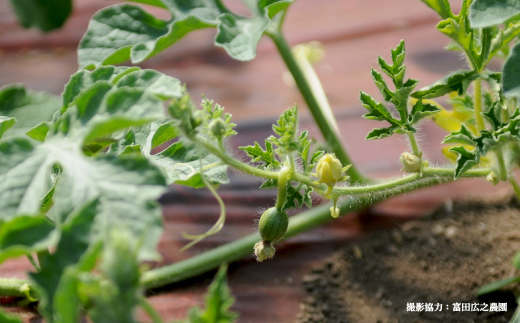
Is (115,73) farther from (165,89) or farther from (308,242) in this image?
(308,242)

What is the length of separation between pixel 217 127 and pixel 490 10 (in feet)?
1.47

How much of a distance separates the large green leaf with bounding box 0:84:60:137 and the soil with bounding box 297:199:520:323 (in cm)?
73

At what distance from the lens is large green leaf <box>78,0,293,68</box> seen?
33.5 inches

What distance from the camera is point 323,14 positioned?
6.33 ft

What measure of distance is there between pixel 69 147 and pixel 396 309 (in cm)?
80

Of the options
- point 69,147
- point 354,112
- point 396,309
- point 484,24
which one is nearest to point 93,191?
point 69,147

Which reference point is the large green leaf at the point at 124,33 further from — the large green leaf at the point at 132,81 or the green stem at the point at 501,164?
the green stem at the point at 501,164

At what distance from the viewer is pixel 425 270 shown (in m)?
1.13

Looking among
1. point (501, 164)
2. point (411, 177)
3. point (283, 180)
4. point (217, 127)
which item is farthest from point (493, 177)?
point (217, 127)

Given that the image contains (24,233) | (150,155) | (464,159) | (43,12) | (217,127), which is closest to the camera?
(24,233)

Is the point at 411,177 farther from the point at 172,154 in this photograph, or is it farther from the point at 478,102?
the point at 172,154

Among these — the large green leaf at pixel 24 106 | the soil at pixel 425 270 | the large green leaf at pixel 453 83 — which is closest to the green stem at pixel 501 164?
the large green leaf at pixel 453 83

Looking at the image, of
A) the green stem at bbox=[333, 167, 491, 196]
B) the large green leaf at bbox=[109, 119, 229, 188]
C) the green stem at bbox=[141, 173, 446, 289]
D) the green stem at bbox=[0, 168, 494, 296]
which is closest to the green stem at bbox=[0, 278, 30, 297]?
the green stem at bbox=[0, 168, 494, 296]

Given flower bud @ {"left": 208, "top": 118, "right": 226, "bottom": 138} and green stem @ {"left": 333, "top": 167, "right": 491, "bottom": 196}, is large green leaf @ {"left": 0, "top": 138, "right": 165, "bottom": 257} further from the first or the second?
green stem @ {"left": 333, "top": 167, "right": 491, "bottom": 196}
